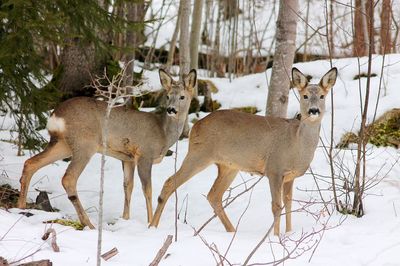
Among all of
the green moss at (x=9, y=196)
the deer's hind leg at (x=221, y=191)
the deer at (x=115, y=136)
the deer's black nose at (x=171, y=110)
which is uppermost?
the deer's black nose at (x=171, y=110)

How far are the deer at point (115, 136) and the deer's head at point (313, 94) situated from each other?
1525 millimetres

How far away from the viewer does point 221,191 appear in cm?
873

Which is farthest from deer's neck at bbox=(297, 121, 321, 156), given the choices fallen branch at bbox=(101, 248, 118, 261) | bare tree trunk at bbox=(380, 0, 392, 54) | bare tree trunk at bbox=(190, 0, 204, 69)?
bare tree trunk at bbox=(190, 0, 204, 69)

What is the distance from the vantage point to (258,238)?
7543 millimetres

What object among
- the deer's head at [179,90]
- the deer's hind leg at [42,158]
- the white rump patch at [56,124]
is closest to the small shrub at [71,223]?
the deer's hind leg at [42,158]

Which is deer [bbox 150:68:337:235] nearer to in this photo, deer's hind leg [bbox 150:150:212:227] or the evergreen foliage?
deer's hind leg [bbox 150:150:212:227]

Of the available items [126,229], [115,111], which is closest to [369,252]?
[126,229]

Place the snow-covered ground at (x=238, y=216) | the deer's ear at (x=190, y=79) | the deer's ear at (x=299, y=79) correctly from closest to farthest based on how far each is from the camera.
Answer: the snow-covered ground at (x=238, y=216)
the deer's ear at (x=299, y=79)
the deer's ear at (x=190, y=79)

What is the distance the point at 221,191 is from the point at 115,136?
1.55m

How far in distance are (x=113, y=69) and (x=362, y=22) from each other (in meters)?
5.49

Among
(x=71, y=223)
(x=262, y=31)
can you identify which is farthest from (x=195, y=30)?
(x=262, y=31)

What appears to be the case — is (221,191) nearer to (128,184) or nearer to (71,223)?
(128,184)

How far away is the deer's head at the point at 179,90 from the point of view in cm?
929

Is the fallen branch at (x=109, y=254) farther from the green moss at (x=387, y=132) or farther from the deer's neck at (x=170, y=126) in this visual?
the green moss at (x=387, y=132)
